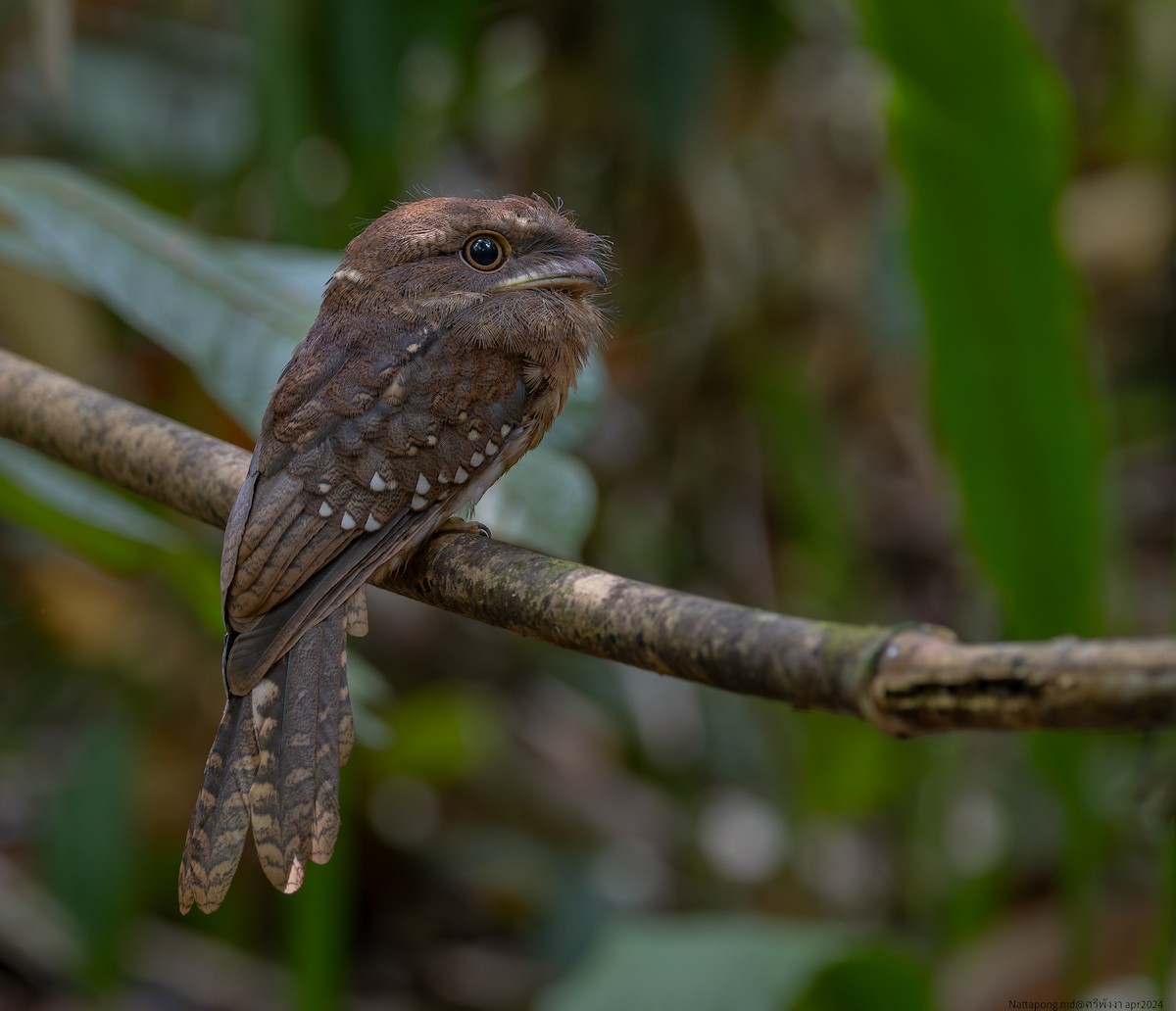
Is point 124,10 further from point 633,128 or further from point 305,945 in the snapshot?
point 305,945

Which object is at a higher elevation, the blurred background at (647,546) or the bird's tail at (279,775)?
the blurred background at (647,546)

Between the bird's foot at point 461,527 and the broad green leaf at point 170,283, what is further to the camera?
the broad green leaf at point 170,283

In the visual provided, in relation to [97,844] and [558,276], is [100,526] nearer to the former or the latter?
[558,276]

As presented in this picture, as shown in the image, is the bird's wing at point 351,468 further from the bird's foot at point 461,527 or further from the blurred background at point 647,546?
the blurred background at point 647,546

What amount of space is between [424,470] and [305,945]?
3.84ft

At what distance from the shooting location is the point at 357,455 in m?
Result: 1.68

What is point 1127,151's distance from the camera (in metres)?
4.98

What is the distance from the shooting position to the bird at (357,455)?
1.43 m

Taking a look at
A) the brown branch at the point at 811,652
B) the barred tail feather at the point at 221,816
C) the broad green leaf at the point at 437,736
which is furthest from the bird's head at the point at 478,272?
the broad green leaf at the point at 437,736

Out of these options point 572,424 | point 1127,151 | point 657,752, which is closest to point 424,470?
point 572,424

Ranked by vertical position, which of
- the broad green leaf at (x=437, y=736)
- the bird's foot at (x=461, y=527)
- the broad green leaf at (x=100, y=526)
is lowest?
the bird's foot at (x=461, y=527)

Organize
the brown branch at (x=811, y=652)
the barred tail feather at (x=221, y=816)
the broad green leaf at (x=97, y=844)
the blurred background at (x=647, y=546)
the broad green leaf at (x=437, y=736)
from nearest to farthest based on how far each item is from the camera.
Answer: the brown branch at (x=811, y=652) < the barred tail feather at (x=221, y=816) < the blurred background at (x=647, y=546) < the broad green leaf at (x=97, y=844) < the broad green leaf at (x=437, y=736)

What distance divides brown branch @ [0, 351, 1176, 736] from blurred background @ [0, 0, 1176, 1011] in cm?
112

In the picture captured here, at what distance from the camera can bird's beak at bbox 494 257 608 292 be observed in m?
1.85
